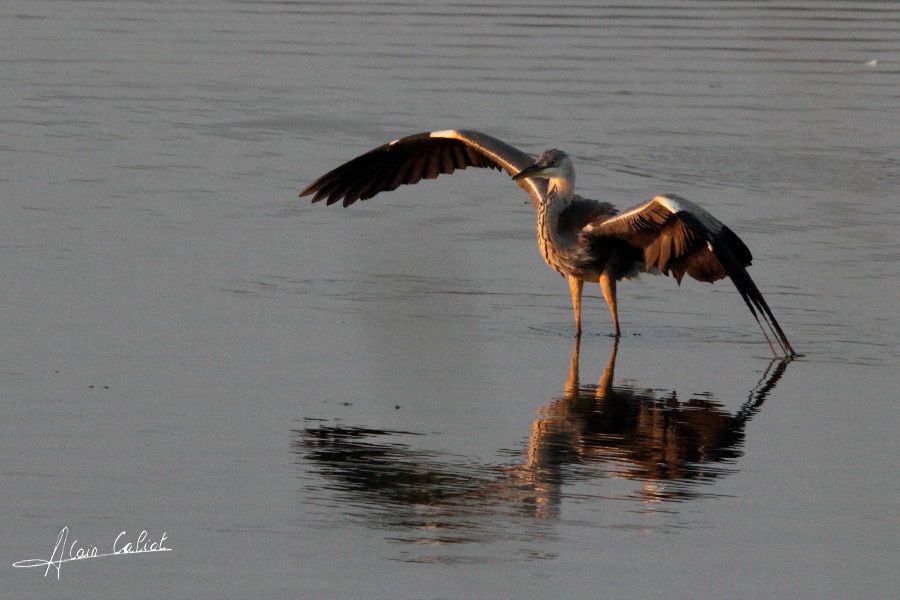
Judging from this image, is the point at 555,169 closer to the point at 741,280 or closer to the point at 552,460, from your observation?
the point at 741,280

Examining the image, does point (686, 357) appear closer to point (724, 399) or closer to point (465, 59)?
point (724, 399)

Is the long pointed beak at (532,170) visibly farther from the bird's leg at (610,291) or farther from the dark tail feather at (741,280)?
the dark tail feather at (741,280)

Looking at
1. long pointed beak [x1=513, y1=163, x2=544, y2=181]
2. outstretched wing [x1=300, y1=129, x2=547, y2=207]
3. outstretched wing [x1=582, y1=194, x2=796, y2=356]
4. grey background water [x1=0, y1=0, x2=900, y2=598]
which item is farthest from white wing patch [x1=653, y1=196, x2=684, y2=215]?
outstretched wing [x1=300, y1=129, x2=547, y2=207]

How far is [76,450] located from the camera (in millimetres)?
8375

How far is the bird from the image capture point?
430 inches

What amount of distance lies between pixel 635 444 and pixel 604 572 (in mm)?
1981

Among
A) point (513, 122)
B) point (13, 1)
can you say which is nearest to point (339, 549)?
point (513, 122)

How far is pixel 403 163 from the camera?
1364 centimetres

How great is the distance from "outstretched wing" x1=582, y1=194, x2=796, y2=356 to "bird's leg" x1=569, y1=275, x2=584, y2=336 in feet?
0.95

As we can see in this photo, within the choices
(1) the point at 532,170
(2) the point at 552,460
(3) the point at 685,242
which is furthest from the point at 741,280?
(2) the point at 552,460
